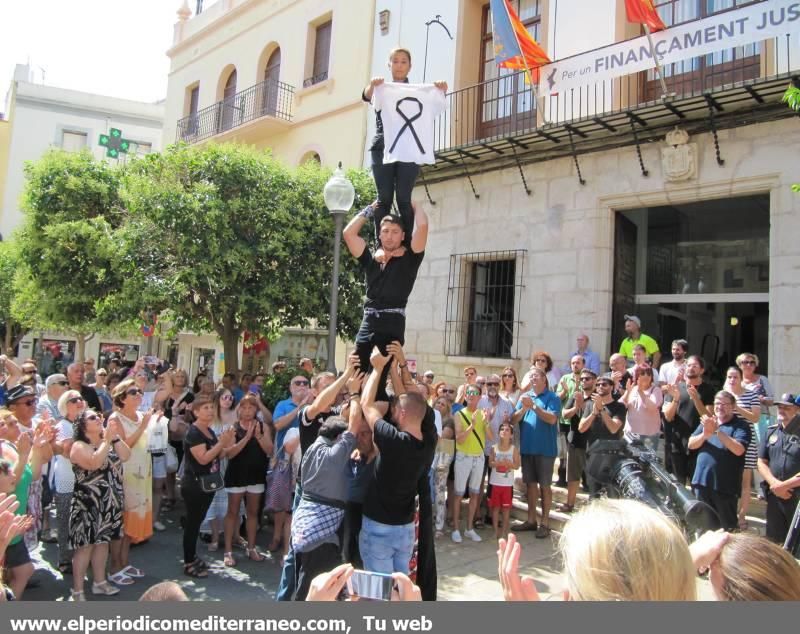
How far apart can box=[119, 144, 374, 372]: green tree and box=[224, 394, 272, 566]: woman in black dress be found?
359cm

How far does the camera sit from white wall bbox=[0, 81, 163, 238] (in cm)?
3192

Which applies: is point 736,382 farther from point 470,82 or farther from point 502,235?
point 470,82

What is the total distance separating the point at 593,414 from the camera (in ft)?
21.8

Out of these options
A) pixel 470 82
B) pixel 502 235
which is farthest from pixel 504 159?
pixel 470 82

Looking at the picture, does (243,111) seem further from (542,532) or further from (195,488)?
(542,532)

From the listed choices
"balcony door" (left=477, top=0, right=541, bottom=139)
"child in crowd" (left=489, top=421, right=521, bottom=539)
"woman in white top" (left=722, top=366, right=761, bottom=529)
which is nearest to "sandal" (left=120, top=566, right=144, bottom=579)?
"child in crowd" (left=489, top=421, right=521, bottom=539)

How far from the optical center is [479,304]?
37.4 feet

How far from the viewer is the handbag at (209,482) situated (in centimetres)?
564

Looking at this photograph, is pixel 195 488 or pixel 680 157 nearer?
A: pixel 195 488

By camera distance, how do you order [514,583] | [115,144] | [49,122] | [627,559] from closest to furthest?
[627,559]
[514,583]
[115,144]
[49,122]

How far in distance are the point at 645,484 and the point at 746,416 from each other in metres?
2.64

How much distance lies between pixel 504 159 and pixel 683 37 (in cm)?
354

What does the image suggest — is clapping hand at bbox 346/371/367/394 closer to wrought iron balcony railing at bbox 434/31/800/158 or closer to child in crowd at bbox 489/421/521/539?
child in crowd at bbox 489/421/521/539

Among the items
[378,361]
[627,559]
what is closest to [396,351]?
[378,361]
